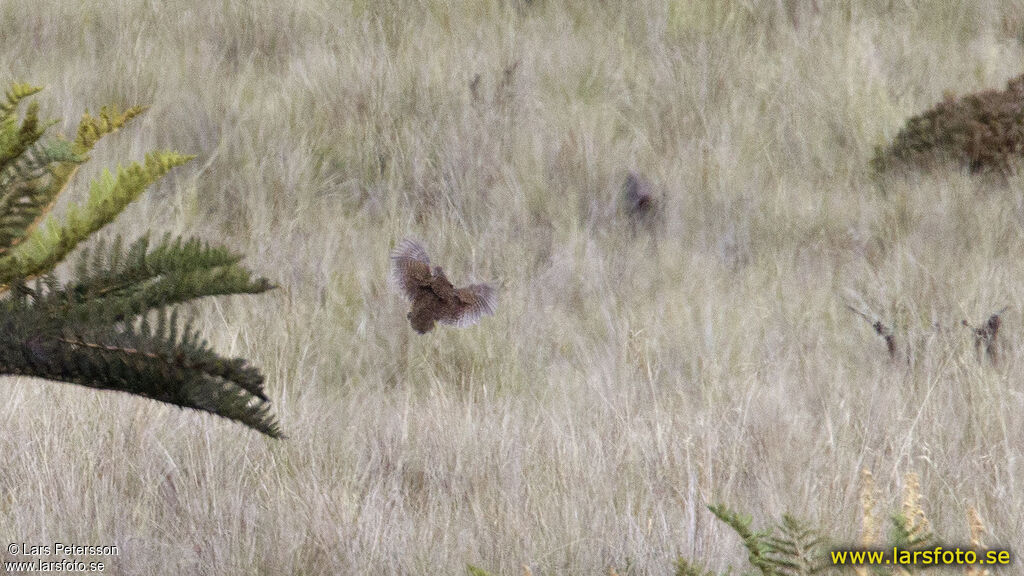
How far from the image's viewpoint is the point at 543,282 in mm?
4426

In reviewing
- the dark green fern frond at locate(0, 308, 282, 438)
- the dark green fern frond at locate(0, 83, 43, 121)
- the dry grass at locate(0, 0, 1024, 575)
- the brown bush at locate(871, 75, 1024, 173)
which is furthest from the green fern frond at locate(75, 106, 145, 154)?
the brown bush at locate(871, 75, 1024, 173)

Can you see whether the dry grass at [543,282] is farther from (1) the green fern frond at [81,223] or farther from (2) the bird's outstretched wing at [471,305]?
(1) the green fern frond at [81,223]

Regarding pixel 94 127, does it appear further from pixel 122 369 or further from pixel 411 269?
pixel 411 269

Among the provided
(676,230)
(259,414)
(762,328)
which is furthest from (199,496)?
(676,230)

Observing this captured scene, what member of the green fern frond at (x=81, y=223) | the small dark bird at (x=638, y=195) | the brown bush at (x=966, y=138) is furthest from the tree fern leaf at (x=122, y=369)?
the brown bush at (x=966, y=138)

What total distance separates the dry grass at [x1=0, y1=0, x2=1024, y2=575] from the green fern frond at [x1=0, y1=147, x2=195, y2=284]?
96 centimetres

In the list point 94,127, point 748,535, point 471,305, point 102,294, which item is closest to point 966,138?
point 471,305

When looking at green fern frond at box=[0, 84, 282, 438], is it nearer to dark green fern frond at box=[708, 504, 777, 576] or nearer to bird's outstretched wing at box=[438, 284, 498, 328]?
dark green fern frond at box=[708, 504, 777, 576]

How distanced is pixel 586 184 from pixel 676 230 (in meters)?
0.61

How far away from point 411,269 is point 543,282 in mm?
869

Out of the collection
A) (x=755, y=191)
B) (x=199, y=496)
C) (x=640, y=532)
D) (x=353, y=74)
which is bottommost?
(x=640, y=532)

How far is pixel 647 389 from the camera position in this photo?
128 inches

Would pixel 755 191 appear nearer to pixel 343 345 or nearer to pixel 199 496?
pixel 343 345

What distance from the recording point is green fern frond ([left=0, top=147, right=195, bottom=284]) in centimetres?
146
